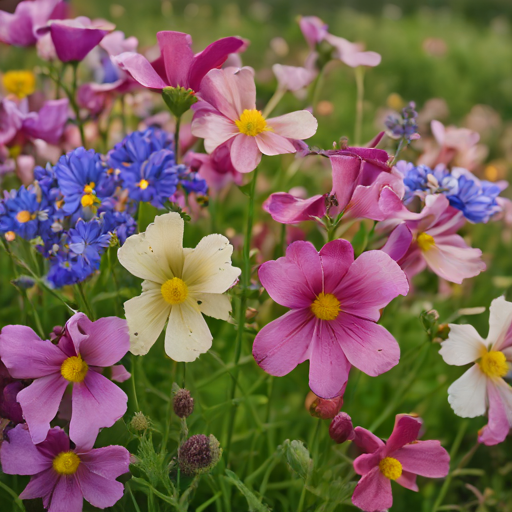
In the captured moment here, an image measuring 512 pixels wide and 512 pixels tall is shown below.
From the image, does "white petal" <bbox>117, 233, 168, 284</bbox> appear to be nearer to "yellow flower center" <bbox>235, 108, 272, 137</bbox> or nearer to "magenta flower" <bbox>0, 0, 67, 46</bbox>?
"yellow flower center" <bbox>235, 108, 272, 137</bbox>

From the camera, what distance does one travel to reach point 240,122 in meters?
0.47

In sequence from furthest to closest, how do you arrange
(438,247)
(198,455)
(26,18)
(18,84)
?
(18,84) → (26,18) → (438,247) → (198,455)

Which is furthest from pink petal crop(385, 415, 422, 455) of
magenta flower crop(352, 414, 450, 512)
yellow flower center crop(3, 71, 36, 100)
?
yellow flower center crop(3, 71, 36, 100)

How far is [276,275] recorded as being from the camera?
16.2 inches

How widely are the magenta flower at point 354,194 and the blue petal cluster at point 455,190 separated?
65 millimetres

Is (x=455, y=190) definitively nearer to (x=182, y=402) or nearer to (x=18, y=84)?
(x=182, y=402)

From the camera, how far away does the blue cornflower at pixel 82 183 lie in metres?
0.47

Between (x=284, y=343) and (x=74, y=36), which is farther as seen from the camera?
(x=74, y=36)

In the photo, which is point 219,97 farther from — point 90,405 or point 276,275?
point 90,405

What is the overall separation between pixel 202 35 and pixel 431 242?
2.33 m

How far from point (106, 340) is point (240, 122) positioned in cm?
21

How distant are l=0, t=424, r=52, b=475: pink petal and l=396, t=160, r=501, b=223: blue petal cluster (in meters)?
0.37

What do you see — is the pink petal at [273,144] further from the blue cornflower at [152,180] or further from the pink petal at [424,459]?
the pink petal at [424,459]

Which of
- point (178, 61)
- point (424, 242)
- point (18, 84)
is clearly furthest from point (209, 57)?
point (18, 84)
